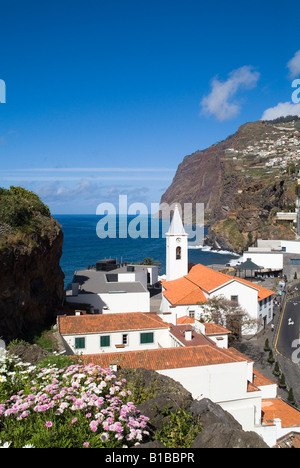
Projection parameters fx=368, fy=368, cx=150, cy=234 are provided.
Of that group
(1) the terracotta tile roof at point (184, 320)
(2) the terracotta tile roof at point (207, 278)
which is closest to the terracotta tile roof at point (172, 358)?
(1) the terracotta tile roof at point (184, 320)

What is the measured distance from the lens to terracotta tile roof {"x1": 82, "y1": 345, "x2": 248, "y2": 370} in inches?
583

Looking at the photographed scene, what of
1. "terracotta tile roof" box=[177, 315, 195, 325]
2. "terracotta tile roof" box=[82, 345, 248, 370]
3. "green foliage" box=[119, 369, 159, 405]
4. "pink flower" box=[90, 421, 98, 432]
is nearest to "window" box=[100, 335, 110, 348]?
"terracotta tile roof" box=[82, 345, 248, 370]

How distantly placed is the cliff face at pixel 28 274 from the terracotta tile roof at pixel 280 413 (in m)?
11.6

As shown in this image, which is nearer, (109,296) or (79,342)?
(79,342)

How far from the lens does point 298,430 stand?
15039mm

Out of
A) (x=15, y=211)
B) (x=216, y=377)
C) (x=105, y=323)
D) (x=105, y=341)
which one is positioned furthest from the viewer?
(x=105, y=323)

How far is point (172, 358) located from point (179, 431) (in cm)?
1004

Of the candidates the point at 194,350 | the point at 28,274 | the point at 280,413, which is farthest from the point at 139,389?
the point at 280,413

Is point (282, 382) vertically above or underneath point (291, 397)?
underneath

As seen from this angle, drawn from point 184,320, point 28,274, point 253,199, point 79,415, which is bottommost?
point 184,320

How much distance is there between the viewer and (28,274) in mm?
17469

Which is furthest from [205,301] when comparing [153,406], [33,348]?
[153,406]

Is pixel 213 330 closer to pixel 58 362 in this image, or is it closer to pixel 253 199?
pixel 58 362
